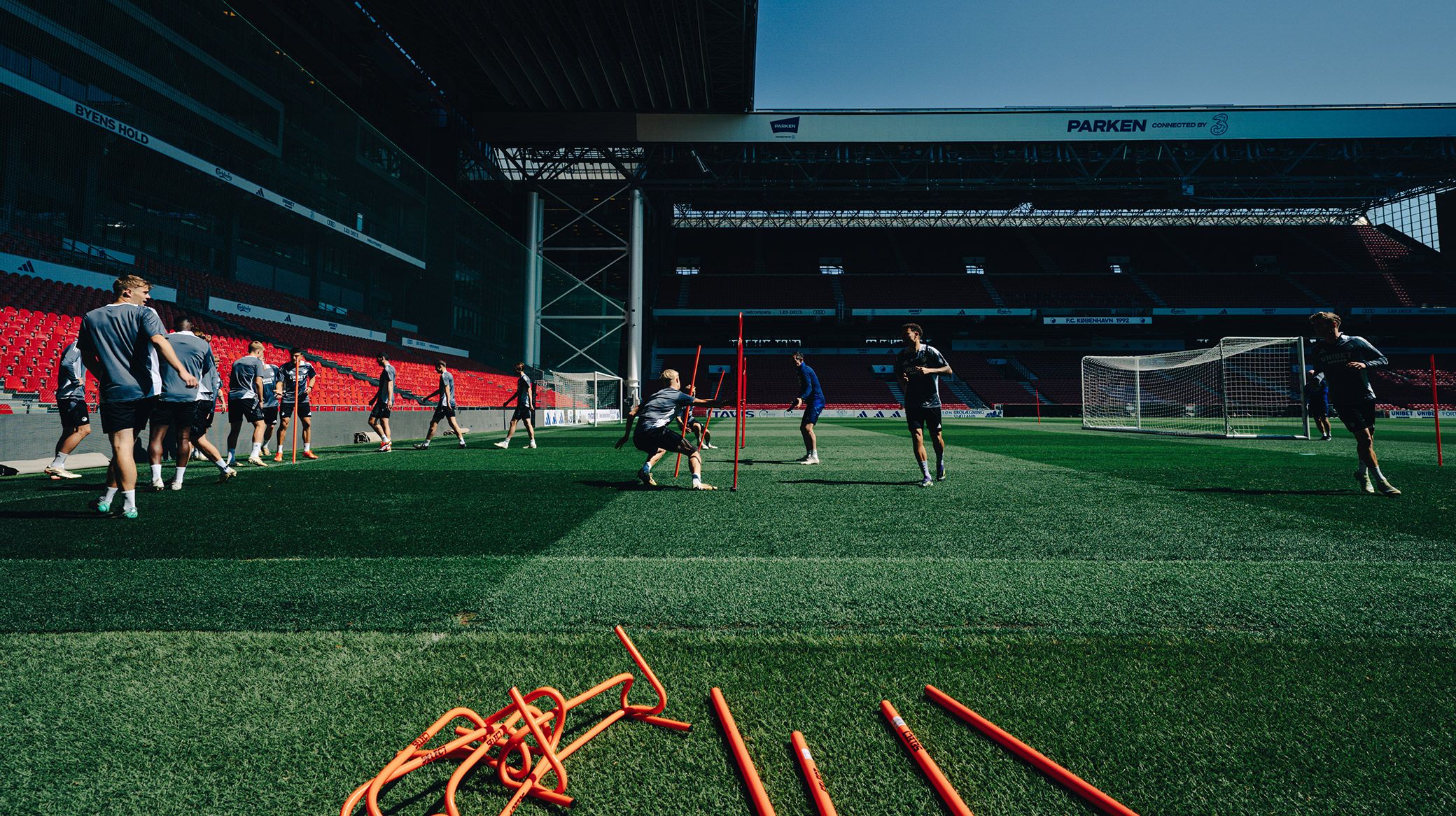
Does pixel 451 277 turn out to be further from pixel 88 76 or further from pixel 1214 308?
pixel 1214 308

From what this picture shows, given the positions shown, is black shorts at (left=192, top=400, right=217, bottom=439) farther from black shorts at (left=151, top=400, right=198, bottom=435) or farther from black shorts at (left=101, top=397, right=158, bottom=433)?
black shorts at (left=101, top=397, right=158, bottom=433)

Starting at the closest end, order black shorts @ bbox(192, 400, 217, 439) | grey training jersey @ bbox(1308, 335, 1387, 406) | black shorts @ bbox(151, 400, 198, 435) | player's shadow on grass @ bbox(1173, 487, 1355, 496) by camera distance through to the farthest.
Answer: black shorts @ bbox(151, 400, 198, 435) < grey training jersey @ bbox(1308, 335, 1387, 406) < player's shadow on grass @ bbox(1173, 487, 1355, 496) < black shorts @ bbox(192, 400, 217, 439)

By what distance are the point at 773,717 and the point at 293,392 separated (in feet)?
38.6

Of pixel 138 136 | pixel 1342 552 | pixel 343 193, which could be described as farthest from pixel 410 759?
pixel 343 193

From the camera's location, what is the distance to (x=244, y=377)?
919cm

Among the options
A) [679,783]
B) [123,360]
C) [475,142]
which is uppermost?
[475,142]

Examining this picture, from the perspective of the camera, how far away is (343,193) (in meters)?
17.2

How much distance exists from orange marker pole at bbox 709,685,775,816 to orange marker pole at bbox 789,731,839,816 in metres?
0.12

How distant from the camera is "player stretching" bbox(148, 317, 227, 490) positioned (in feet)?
20.5

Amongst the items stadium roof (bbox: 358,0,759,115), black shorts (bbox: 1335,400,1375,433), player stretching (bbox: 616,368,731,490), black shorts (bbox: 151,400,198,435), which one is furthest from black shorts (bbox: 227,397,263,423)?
stadium roof (bbox: 358,0,759,115)

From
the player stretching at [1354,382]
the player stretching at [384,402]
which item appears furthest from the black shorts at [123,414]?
the player stretching at [1354,382]

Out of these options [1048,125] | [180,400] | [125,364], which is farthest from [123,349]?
[1048,125]

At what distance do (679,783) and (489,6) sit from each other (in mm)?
27842

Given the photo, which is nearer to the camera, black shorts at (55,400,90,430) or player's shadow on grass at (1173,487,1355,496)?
player's shadow on grass at (1173,487,1355,496)
